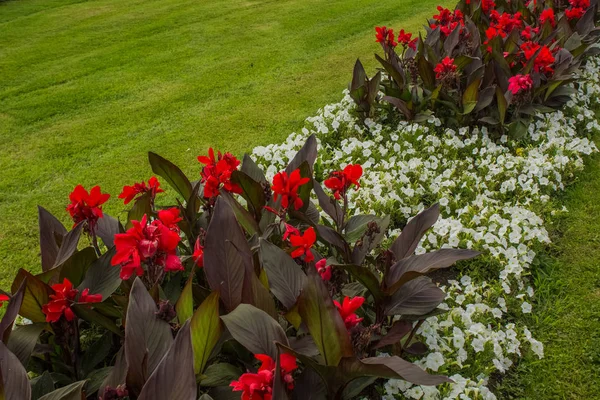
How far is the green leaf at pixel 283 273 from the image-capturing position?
6.73 feet

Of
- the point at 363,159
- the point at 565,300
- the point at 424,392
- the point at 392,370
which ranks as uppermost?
the point at 392,370

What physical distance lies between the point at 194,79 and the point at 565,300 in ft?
15.7

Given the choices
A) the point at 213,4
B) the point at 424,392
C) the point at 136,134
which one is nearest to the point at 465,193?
the point at 424,392

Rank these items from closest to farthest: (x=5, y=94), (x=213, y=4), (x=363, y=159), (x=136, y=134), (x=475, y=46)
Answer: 1. (x=363, y=159)
2. (x=475, y=46)
3. (x=136, y=134)
4. (x=5, y=94)
5. (x=213, y=4)

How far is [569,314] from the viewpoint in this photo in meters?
2.95

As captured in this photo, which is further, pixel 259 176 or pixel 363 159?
pixel 363 159

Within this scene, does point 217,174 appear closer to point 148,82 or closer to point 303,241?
point 303,241

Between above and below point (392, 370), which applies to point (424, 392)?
below

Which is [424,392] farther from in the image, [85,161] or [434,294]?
[85,161]

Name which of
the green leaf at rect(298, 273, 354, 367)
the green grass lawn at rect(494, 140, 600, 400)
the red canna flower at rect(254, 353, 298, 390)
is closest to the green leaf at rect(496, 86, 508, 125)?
the green grass lawn at rect(494, 140, 600, 400)

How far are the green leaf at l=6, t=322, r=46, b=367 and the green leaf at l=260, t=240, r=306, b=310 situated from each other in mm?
850

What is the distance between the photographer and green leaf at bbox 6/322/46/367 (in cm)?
190

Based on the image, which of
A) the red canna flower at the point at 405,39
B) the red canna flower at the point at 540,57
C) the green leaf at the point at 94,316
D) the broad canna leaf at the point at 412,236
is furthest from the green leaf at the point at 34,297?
the red canna flower at the point at 540,57

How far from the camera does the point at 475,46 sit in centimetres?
466
